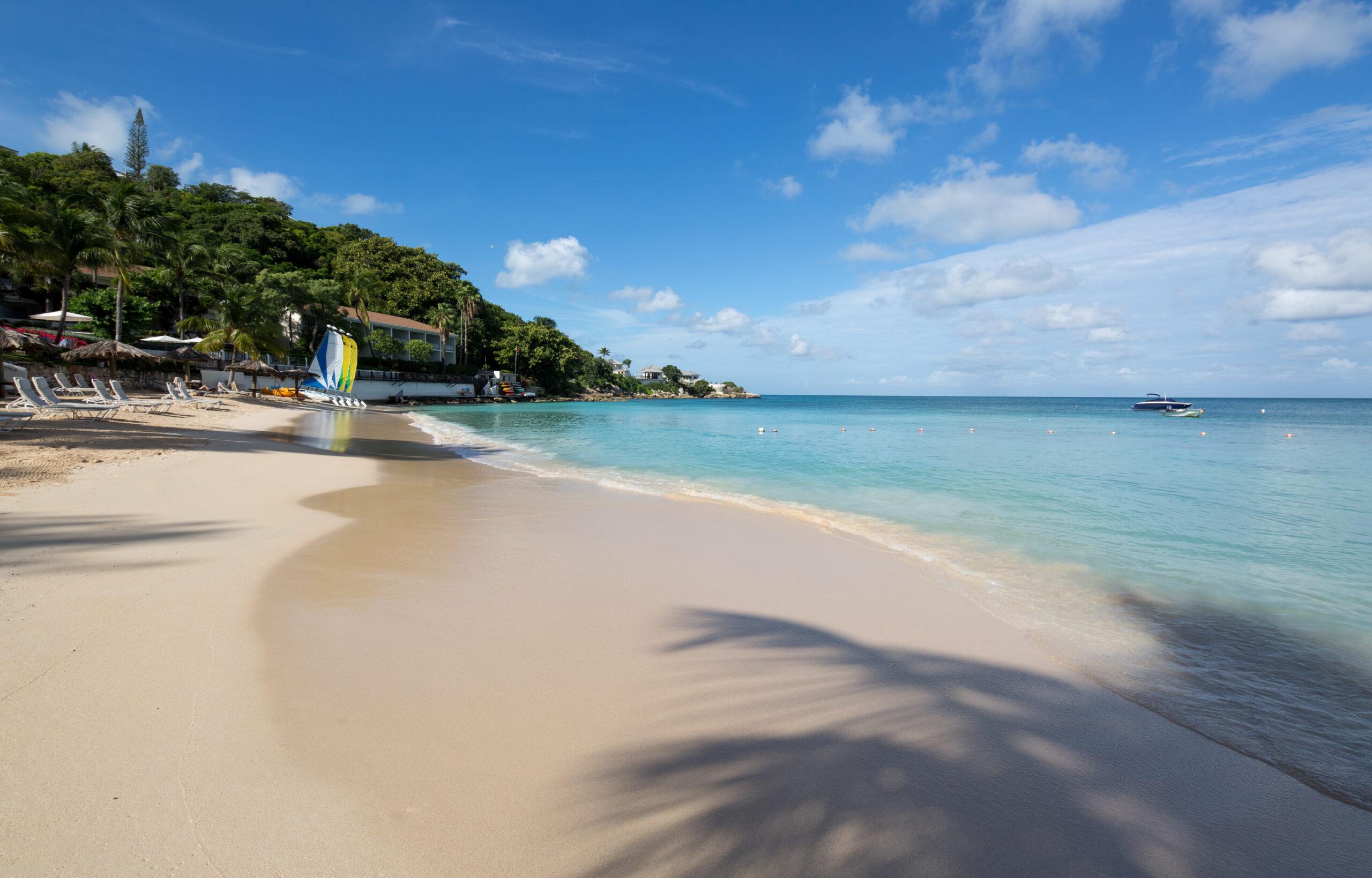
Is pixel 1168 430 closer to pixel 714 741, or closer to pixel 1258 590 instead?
pixel 1258 590

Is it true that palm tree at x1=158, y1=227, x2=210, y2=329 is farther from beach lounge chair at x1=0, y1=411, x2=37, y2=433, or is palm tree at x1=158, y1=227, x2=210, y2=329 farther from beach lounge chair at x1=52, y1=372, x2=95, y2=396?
beach lounge chair at x1=0, y1=411, x2=37, y2=433

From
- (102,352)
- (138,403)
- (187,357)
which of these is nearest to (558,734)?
(138,403)

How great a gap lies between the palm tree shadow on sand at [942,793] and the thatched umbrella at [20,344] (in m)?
19.6

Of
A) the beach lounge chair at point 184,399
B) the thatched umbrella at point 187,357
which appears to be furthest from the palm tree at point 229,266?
the beach lounge chair at point 184,399

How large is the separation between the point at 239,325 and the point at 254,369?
4950 mm

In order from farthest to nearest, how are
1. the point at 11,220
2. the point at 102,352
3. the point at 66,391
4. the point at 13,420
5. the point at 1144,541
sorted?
the point at 102,352 → the point at 66,391 → the point at 11,220 → the point at 13,420 → the point at 1144,541

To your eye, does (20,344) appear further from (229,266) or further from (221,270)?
(229,266)

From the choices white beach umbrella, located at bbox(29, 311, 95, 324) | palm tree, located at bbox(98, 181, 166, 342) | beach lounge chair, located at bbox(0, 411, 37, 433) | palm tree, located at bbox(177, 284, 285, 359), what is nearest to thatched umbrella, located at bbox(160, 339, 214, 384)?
palm tree, located at bbox(177, 284, 285, 359)

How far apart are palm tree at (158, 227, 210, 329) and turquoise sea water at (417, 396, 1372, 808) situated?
24844mm

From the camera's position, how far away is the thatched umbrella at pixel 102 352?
22.3 meters

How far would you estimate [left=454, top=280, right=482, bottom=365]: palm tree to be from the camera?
64.2m

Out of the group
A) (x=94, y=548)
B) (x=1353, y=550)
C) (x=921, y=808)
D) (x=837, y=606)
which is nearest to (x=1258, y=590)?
(x=1353, y=550)

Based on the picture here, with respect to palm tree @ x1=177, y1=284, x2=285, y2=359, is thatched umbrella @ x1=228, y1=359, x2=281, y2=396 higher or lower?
lower

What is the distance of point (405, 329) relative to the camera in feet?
190
